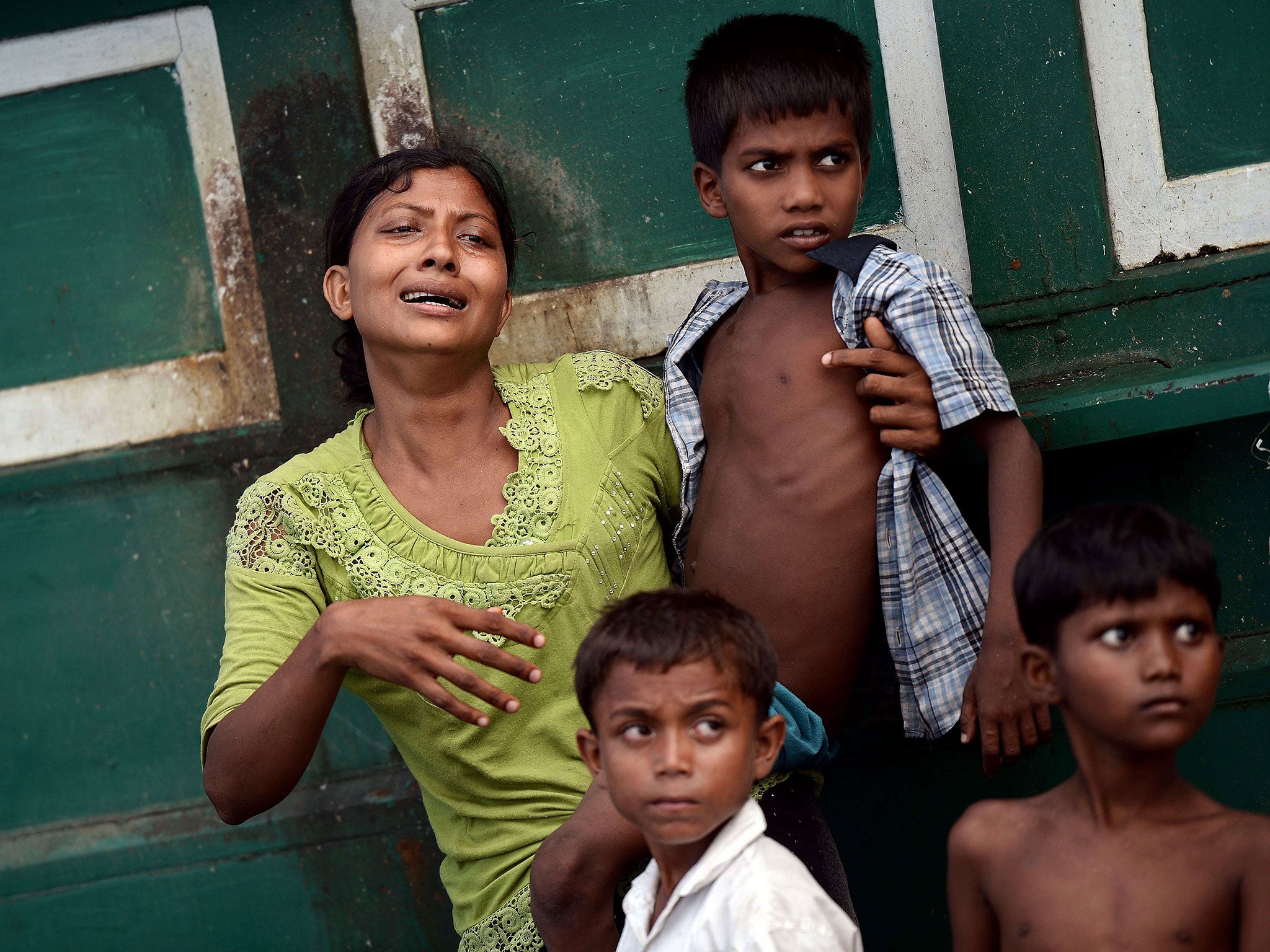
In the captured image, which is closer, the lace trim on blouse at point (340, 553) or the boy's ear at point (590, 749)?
the boy's ear at point (590, 749)

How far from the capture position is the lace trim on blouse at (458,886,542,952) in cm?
193

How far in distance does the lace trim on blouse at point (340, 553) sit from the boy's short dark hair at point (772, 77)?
0.88 meters

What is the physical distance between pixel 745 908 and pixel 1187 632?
0.64m

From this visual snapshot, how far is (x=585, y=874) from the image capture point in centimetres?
180

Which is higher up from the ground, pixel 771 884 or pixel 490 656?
pixel 490 656

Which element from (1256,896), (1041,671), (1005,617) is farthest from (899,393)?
(1256,896)

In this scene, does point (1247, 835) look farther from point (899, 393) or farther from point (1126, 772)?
point (899, 393)

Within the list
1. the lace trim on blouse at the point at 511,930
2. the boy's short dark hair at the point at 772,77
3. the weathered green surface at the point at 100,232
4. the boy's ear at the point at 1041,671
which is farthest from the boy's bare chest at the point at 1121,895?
the weathered green surface at the point at 100,232

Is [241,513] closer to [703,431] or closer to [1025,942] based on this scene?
[703,431]

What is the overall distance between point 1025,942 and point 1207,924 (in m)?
0.22

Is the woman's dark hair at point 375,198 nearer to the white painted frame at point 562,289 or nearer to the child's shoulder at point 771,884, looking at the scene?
the white painted frame at point 562,289

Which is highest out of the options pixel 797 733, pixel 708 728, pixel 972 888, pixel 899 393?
pixel 899 393

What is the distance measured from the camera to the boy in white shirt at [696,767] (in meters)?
1.51

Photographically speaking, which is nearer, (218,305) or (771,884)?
(771,884)
